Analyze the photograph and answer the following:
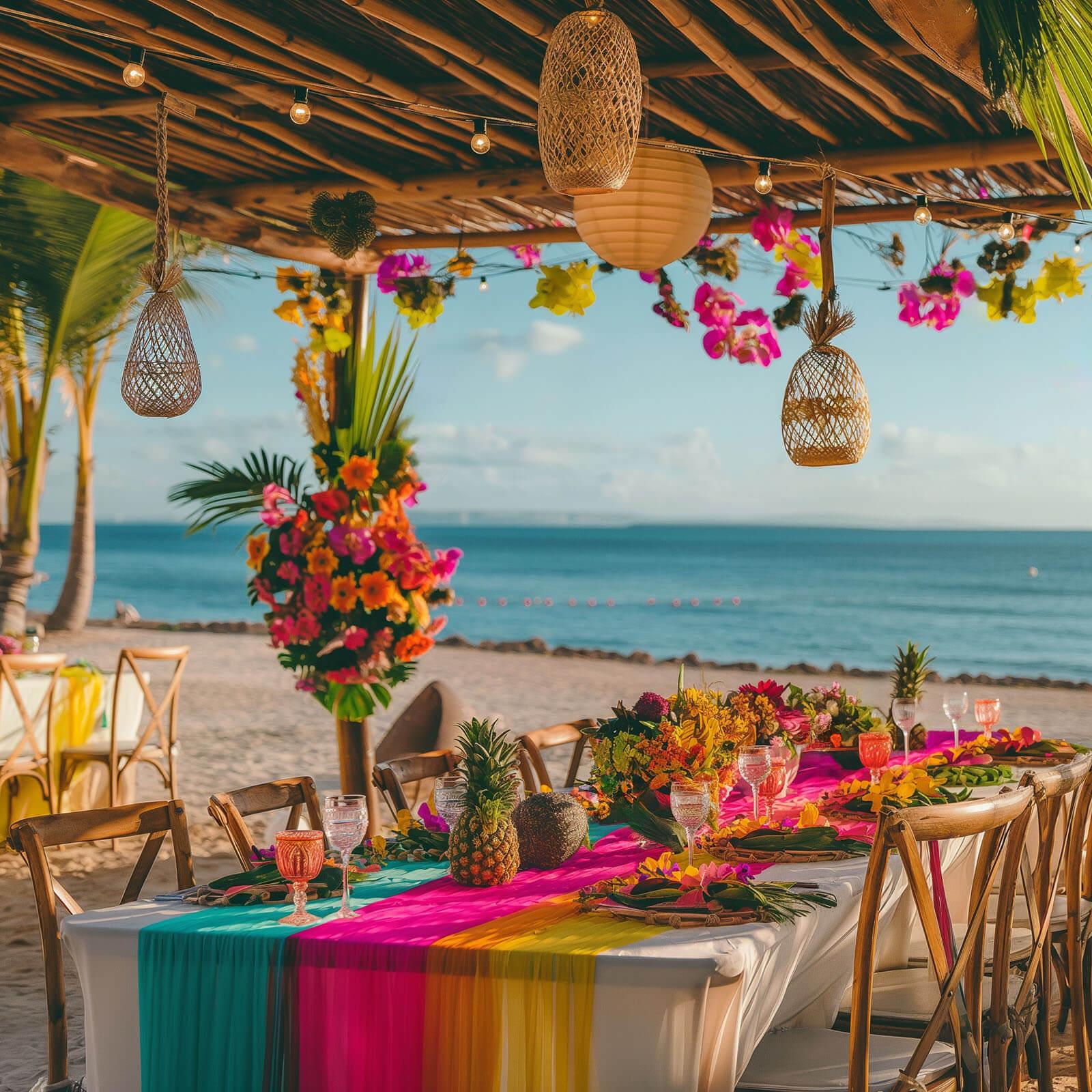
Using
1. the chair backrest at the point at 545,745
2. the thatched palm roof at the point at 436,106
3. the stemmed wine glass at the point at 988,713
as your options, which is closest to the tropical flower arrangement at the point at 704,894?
the chair backrest at the point at 545,745

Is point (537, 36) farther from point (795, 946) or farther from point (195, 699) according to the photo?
point (195, 699)

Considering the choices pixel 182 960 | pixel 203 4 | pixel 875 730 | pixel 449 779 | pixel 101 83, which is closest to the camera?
pixel 182 960

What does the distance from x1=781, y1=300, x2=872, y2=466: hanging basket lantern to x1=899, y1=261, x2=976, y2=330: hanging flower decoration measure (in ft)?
4.54

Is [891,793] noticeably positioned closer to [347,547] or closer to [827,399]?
[827,399]

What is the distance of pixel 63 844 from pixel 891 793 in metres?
1.85

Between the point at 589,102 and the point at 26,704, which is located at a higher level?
the point at 589,102

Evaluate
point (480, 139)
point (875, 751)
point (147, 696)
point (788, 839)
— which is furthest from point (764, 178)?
point (147, 696)

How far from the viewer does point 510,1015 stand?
6.43 feet

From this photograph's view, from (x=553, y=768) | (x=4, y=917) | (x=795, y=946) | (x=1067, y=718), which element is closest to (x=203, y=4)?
(x=795, y=946)

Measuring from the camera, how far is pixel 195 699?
39.5ft

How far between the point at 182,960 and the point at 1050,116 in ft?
6.80

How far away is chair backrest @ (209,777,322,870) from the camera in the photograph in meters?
2.75

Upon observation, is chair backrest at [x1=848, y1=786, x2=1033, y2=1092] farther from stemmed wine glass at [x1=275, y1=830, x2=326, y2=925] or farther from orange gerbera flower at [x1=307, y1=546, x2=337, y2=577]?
orange gerbera flower at [x1=307, y1=546, x2=337, y2=577]

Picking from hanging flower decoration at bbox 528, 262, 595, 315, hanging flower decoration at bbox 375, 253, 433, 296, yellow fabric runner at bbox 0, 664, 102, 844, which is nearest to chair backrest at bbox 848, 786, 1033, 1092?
hanging flower decoration at bbox 528, 262, 595, 315
